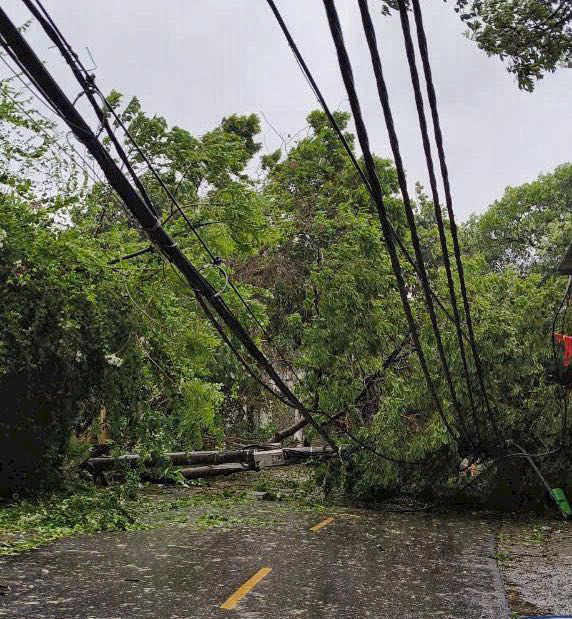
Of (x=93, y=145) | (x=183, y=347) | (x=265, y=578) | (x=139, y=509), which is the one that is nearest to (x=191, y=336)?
(x=183, y=347)

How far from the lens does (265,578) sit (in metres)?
8.94

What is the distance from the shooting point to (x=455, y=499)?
16.9m

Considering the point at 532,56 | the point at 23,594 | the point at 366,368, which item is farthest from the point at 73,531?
the point at 532,56

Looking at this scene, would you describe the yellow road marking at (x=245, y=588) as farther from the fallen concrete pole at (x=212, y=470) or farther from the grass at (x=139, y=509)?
the fallen concrete pole at (x=212, y=470)

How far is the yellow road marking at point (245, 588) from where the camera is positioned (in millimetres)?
7574

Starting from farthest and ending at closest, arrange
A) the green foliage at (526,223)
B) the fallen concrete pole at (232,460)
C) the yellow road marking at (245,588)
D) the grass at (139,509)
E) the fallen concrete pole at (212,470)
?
the green foliage at (526,223) → the fallen concrete pole at (232,460) → the fallen concrete pole at (212,470) → the grass at (139,509) → the yellow road marking at (245,588)

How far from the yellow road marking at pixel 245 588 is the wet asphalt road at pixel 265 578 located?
8 centimetres

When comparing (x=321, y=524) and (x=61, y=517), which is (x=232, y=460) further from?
(x=61, y=517)

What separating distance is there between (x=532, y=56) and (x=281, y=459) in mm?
17176

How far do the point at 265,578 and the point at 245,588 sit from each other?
2.14 feet

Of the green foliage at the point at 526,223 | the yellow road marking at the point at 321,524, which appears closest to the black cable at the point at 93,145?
the yellow road marking at the point at 321,524

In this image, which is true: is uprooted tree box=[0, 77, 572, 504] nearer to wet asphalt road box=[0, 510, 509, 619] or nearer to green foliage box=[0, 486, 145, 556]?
green foliage box=[0, 486, 145, 556]

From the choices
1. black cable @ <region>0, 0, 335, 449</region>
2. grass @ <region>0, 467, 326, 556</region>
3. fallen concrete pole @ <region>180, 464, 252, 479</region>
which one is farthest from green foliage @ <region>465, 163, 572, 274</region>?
black cable @ <region>0, 0, 335, 449</region>

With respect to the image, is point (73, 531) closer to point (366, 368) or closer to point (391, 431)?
point (391, 431)
